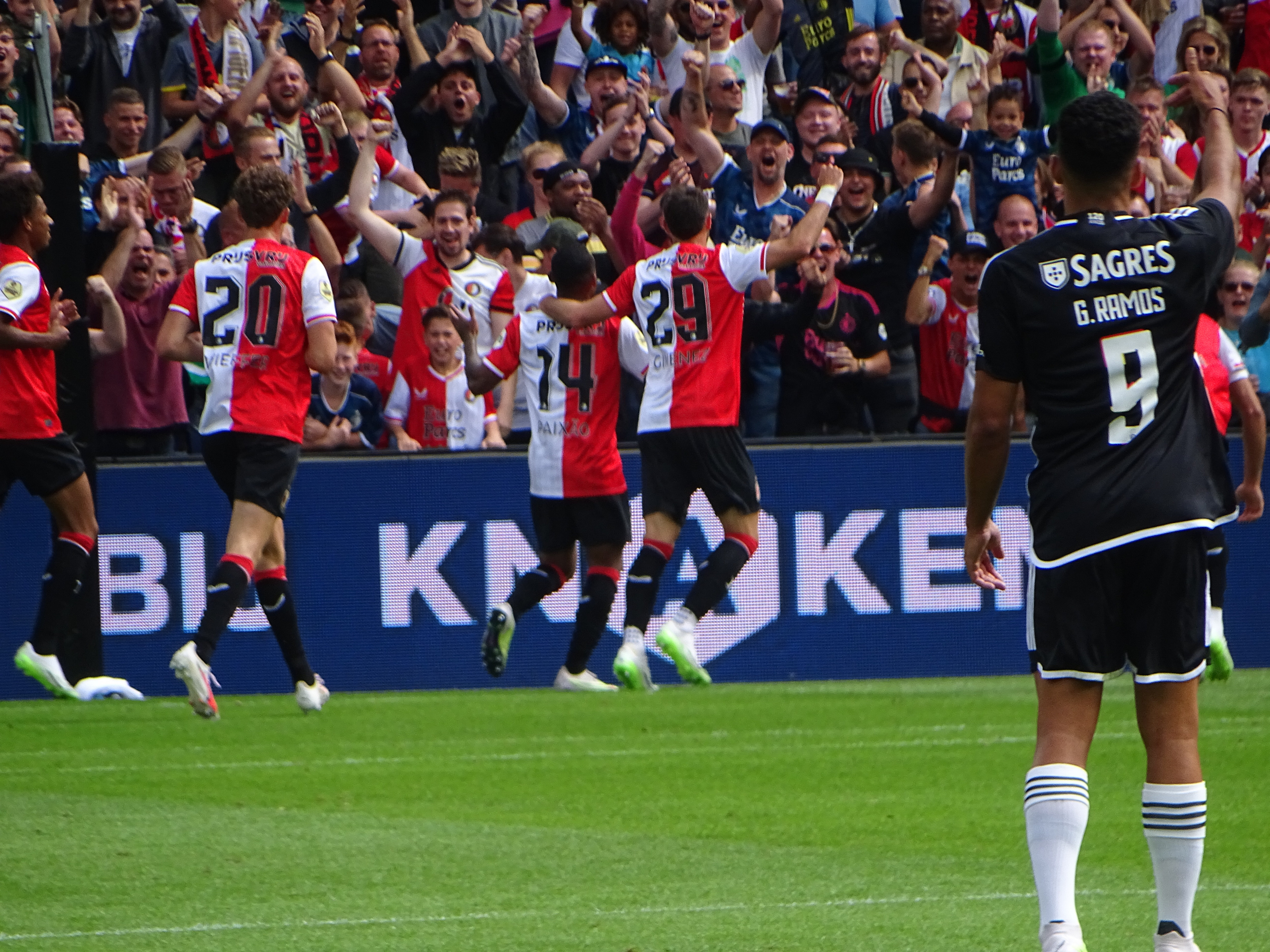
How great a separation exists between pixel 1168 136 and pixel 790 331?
468 cm

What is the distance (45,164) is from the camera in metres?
11.6

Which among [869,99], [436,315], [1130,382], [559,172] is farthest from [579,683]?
[1130,382]

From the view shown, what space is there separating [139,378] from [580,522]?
117 inches

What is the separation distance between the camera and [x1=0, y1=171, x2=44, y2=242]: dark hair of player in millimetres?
10352

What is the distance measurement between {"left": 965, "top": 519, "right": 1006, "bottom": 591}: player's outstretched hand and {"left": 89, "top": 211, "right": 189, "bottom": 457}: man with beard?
827cm

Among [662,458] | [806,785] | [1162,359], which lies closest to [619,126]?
[662,458]

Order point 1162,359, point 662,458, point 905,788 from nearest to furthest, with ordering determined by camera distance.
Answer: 1. point 1162,359
2. point 905,788
3. point 662,458

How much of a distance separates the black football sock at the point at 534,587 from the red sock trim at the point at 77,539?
2273 millimetres

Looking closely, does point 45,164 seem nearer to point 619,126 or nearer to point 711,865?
point 619,126

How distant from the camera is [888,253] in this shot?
543 inches

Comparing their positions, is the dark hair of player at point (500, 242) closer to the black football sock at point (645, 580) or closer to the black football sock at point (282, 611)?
the black football sock at point (645, 580)

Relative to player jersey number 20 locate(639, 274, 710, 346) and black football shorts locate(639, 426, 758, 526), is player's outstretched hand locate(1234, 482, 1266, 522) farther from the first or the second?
player jersey number 20 locate(639, 274, 710, 346)

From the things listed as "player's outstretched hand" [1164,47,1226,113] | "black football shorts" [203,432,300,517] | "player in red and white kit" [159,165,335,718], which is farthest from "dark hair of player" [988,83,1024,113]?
"player's outstretched hand" [1164,47,1226,113]

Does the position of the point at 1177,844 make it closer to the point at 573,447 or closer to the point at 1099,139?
the point at 1099,139
